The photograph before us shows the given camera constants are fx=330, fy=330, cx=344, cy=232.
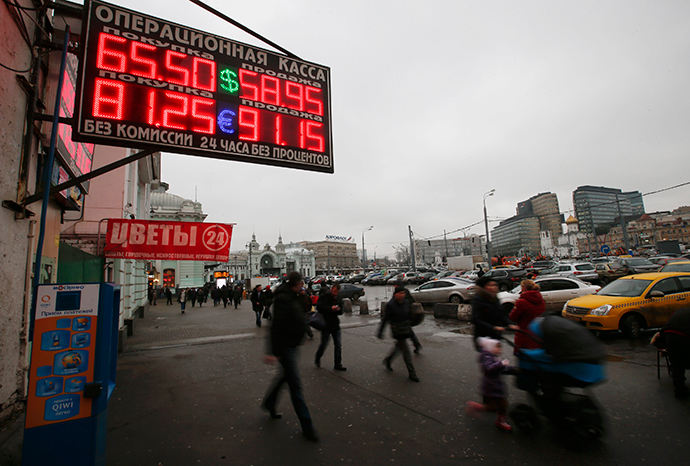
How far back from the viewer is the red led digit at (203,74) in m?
5.29

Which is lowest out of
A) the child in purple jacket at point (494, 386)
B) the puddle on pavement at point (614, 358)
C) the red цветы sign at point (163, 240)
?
the puddle on pavement at point (614, 358)

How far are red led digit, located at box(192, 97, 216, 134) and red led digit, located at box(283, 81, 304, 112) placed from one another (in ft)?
4.40

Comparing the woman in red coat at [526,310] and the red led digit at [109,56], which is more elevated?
the red led digit at [109,56]

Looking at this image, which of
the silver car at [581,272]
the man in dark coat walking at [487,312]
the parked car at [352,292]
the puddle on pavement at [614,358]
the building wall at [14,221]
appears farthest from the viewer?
the parked car at [352,292]

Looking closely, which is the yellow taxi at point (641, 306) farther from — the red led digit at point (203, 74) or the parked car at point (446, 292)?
the red led digit at point (203, 74)

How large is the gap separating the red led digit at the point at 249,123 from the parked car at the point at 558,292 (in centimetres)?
1044

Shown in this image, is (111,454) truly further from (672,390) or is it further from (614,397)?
(672,390)

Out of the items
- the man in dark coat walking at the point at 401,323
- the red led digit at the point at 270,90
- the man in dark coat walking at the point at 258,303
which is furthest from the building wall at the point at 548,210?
the red led digit at the point at 270,90

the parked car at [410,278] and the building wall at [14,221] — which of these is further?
the parked car at [410,278]

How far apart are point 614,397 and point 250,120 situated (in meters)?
6.95

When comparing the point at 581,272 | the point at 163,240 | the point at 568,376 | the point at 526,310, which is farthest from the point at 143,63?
the point at 581,272

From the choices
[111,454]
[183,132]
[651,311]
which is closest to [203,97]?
[183,132]

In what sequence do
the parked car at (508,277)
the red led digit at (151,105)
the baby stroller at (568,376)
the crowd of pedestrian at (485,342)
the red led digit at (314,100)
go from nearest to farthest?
1. the baby stroller at (568,376)
2. the crowd of pedestrian at (485,342)
3. the red led digit at (151,105)
4. the red led digit at (314,100)
5. the parked car at (508,277)

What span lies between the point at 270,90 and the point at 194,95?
132 centimetres
